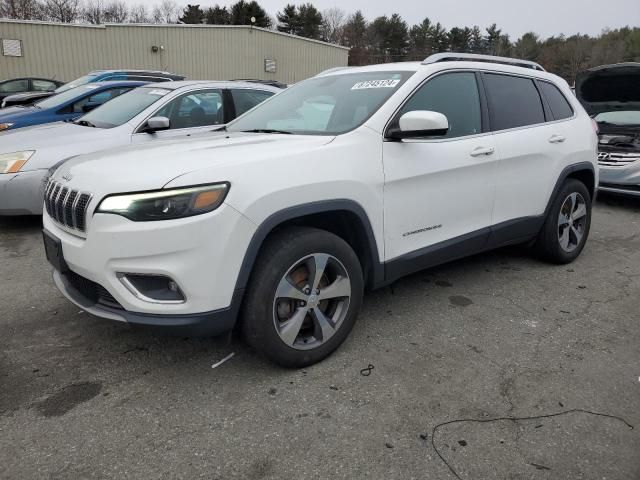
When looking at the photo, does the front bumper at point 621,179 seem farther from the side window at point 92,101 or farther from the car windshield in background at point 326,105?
the side window at point 92,101

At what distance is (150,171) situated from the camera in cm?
244

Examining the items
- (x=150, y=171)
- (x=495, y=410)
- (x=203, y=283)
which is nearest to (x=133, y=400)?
(x=203, y=283)

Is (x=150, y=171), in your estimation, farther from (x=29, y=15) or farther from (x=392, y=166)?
(x=29, y=15)

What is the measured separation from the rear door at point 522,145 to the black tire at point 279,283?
1606 millimetres

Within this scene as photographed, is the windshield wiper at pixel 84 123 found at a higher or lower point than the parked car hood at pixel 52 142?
higher

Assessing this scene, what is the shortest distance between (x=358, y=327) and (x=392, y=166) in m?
1.07

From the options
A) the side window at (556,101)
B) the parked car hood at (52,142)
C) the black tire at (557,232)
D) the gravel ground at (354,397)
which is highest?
the side window at (556,101)

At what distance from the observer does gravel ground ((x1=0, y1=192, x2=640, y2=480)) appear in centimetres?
213

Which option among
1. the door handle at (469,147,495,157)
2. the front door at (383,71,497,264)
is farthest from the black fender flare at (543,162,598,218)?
the door handle at (469,147,495,157)

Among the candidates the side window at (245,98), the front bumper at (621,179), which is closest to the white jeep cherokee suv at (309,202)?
the side window at (245,98)

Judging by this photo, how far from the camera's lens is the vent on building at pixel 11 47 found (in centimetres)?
2062

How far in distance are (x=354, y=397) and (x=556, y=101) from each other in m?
3.35

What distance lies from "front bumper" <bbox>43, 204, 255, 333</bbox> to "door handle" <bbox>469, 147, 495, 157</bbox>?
1844 millimetres

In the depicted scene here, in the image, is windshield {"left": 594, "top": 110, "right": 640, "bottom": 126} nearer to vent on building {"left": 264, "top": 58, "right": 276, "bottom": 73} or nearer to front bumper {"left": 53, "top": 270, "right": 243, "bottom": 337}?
front bumper {"left": 53, "top": 270, "right": 243, "bottom": 337}
